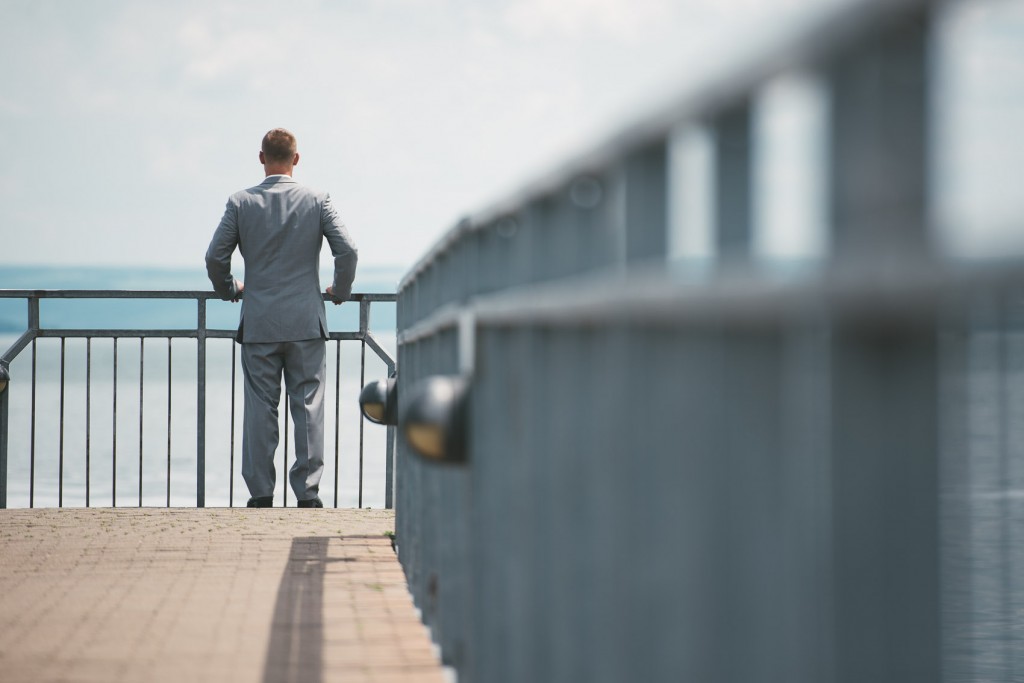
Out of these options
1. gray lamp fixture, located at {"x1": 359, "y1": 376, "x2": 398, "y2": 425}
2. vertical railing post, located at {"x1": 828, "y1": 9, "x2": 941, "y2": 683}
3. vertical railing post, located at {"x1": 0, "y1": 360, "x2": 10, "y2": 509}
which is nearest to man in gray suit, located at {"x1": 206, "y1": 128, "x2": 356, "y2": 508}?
vertical railing post, located at {"x1": 0, "y1": 360, "x2": 10, "y2": 509}

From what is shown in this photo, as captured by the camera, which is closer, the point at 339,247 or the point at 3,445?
the point at 339,247

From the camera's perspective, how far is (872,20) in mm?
1000

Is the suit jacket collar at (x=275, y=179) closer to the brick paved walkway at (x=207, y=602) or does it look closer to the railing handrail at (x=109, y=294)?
the railing handrail at (x=109, y=294)

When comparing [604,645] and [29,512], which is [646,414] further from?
[29,512]

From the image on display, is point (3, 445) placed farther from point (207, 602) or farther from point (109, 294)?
point (207, 602)

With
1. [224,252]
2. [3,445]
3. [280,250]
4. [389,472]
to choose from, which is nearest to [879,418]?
[280,250]

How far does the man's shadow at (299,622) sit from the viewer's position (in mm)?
3547

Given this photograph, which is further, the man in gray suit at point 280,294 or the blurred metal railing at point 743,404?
the man in gray suit at point 280,294

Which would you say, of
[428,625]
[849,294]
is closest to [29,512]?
[428,625]

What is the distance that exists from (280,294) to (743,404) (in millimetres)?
6255

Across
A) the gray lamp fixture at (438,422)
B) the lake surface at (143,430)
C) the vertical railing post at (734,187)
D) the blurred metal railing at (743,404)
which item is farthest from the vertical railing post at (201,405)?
the vertical railing post at (734,187)

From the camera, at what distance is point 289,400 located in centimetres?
748

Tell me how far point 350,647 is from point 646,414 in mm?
2539

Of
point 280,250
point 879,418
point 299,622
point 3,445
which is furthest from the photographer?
point 3,445
